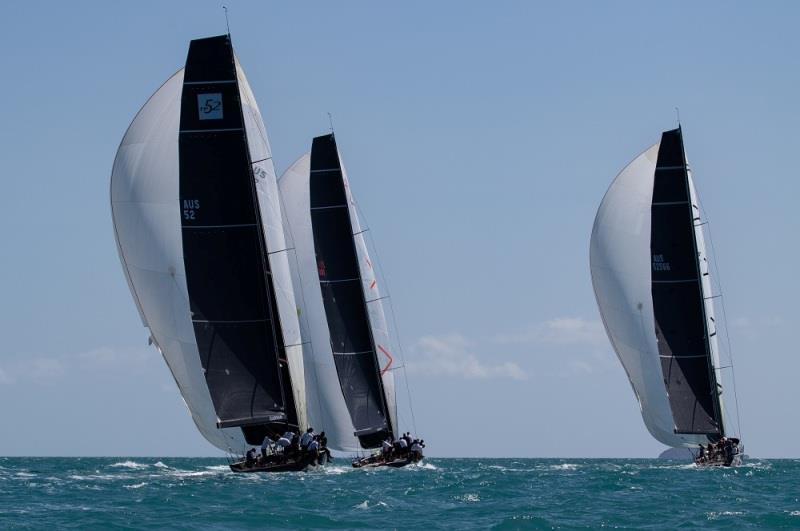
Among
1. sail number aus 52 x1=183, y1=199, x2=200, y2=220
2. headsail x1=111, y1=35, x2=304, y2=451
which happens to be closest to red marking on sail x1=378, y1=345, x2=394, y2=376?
headsail x1=111, y1=35, x2=304, y2=451

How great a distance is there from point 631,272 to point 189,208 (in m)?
18.2

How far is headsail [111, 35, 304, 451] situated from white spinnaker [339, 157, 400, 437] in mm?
9501

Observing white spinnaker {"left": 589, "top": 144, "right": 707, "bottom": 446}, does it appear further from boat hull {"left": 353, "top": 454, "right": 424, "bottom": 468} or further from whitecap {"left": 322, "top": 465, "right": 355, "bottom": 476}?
whitecap {"left": 322, "top": 465, "right": 355, "bottom": 476}

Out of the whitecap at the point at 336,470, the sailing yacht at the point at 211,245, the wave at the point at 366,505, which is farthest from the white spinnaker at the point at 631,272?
the wave at the point at 366,505

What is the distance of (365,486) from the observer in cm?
4044

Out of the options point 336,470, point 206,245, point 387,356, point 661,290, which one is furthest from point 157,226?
point 661,290

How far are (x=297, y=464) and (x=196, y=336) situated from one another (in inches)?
183

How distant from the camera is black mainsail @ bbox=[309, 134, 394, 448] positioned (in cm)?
5231

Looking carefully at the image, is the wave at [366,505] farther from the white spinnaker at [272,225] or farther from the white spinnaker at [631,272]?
the white spinnaker at [631,272]

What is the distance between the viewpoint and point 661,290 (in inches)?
2076

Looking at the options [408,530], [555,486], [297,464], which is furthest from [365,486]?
[408,530]

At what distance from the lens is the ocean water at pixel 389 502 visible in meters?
30.2

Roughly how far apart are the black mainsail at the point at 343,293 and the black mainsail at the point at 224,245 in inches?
374

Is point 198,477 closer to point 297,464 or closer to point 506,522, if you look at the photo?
point 297,464
